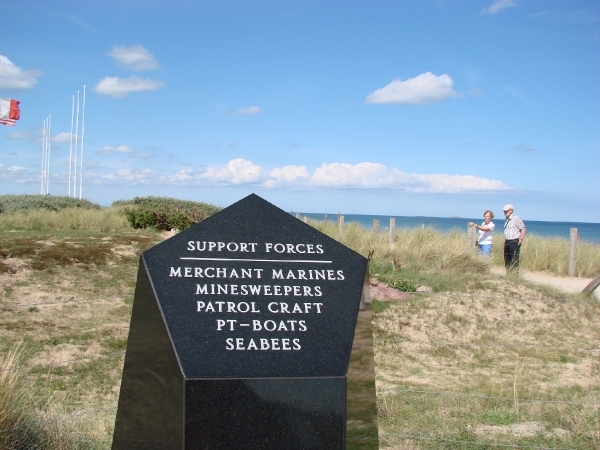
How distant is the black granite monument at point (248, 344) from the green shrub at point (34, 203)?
2079 cm

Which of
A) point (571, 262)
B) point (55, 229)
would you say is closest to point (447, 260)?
point (571, 262)

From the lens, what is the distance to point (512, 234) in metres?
13.2

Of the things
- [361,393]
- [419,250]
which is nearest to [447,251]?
[419,250]

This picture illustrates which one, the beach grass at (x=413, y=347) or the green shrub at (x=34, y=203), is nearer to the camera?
the beach grass at (x=413, y=347)

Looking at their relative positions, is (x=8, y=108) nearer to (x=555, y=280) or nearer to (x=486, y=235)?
(x=486, y=235)

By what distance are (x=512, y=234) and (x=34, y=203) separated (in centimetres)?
1801

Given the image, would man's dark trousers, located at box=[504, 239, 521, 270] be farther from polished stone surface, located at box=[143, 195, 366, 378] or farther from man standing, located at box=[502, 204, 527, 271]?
polished stone surface, located at box=[143, 195, 366, 378]

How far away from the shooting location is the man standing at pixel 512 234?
13133 millimetres

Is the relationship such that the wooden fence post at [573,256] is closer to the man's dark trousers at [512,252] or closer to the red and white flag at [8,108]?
the man's dark trousers at [512,252]

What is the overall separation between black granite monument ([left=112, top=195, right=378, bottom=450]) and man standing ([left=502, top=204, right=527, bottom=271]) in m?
9.79

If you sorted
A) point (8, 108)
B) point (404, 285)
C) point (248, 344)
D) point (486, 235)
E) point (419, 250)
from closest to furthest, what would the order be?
point (248, 344)
point (404, 285)
point (486, 235)
point (419, 250)
point (8, 108)

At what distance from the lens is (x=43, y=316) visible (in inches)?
357

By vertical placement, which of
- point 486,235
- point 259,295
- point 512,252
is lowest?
point 512,252

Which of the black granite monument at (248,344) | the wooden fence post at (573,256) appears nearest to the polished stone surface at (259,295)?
the black granite monument at (248,344)
